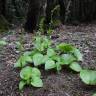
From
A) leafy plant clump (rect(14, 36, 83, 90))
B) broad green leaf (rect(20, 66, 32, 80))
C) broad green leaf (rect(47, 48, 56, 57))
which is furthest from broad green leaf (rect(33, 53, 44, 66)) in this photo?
broad green leaf (rect(20, 66, 32, 80))

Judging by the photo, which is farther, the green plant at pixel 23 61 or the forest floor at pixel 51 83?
the green plant at pixel 23 61

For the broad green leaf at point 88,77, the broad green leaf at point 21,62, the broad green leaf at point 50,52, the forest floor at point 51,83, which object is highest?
the broad green leaf at point 50,52

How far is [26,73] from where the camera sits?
3.67 meters

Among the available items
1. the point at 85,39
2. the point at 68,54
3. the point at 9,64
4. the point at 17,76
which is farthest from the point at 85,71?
the point at 85,39

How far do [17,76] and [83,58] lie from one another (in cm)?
101

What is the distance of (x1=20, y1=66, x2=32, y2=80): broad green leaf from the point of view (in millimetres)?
3635

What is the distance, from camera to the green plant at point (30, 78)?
361 centimetres

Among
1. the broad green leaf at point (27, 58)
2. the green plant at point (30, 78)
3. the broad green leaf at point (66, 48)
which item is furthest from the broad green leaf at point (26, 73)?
the broad green leaf at point (66, 48)

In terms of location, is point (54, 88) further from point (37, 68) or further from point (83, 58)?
point (83, 58)

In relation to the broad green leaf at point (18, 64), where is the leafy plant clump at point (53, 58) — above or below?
above

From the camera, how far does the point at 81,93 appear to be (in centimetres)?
352

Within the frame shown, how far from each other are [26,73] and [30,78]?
8 cm

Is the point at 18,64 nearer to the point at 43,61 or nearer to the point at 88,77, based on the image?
the point at 43,61

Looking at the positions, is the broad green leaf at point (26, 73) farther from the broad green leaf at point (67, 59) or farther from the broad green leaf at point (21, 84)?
the broad green leaf at point (67, 59)
